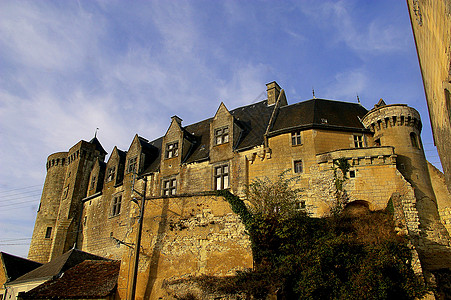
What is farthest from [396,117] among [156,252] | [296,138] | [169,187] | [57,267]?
[57,267]

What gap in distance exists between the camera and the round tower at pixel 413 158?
19547mm

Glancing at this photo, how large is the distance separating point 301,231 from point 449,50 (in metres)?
11.1

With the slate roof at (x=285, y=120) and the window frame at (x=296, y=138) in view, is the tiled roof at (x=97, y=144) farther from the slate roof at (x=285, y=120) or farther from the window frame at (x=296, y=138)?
the window frame at (x=296, y=138)

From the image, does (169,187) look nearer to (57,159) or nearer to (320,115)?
(320,115)

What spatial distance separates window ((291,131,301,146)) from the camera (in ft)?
77.1

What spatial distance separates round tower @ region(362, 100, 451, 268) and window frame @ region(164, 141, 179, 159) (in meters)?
14.2

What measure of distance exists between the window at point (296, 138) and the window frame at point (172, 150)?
9505mm

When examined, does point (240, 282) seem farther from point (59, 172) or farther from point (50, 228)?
point (59, 172)

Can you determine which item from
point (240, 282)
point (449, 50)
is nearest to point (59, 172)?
point (240, 282)

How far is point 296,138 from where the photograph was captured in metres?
23.6

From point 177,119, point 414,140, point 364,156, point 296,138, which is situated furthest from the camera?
point 177,119

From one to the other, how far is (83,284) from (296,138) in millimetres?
15507

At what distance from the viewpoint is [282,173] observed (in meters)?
22.6

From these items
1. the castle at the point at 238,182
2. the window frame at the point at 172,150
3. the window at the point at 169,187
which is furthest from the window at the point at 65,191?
the window at the point at 169,187
